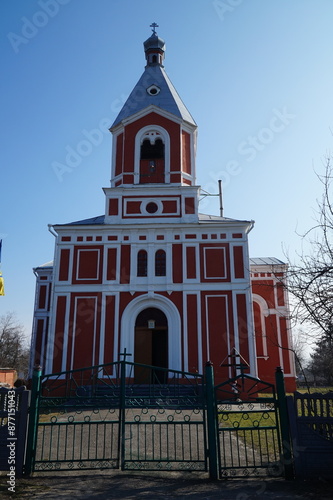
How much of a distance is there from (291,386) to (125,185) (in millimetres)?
14088

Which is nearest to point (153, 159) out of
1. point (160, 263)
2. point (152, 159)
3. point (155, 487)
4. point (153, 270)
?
point (152, 159)

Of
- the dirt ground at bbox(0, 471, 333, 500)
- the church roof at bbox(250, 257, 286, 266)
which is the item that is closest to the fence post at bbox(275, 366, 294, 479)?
the dirt ground at bbox(0, 471, 333, 500)

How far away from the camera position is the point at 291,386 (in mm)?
21328

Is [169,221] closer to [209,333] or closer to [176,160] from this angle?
[176,160]

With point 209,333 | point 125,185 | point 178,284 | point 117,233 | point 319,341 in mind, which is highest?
point 125,185

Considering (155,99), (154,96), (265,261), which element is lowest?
(265,261)

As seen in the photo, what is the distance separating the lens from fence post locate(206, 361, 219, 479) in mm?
6106

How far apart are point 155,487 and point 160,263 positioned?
45.0 ft

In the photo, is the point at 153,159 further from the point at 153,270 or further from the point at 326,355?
the point at 326,355

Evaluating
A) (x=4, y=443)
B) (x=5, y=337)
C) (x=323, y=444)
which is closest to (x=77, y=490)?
(x=4, y=443)

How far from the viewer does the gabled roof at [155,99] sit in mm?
21250

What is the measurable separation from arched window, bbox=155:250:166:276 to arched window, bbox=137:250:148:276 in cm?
54

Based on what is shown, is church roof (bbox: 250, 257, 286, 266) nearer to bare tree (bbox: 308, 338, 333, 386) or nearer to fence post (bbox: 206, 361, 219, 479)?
bare tree (bbox: 308, 338, 333, 386)

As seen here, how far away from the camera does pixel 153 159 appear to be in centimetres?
2073
